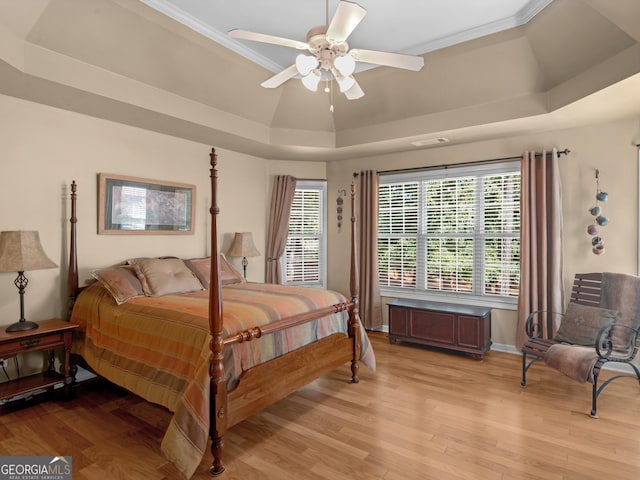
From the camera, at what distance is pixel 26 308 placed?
10.6 feet

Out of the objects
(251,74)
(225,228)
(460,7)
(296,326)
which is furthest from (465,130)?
(225,228)

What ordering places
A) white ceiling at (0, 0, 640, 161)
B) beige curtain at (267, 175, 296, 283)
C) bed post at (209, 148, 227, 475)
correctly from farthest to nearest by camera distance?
beige curtain at (267, 175, 296, 283) → white ceiling at (0, 0, 640, 161) → bed post at (209, 148, 227, 475)

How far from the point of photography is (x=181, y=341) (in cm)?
240

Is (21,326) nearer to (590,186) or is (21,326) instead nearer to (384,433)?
(384,433)

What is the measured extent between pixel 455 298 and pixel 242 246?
281cm

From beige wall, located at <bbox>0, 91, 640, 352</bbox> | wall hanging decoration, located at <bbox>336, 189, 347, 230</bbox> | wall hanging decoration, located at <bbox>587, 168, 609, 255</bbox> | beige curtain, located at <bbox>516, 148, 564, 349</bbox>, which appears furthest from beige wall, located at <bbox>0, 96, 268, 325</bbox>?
wall hanging decoration, located at <bbox>587, 168, 609, 255</bbox>

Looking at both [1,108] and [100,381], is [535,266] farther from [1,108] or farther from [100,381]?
[1,108]

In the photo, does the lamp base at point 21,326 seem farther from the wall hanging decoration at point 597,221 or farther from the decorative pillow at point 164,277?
the wall hanging decoration at point 597,221

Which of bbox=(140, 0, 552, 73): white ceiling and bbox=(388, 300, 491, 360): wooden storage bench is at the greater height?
bbox=(140, 0, 552, 73): white ceiling

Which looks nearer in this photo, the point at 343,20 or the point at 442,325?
the point at 343,20

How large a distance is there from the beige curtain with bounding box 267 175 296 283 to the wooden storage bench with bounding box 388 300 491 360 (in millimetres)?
1783

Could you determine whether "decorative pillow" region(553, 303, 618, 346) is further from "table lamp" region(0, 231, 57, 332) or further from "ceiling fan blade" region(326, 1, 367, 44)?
"table lamp" region(0, 231, 57, 332)

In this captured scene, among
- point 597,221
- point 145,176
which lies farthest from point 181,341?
point 597,221

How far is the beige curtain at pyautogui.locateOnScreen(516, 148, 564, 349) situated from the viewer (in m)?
3.96
